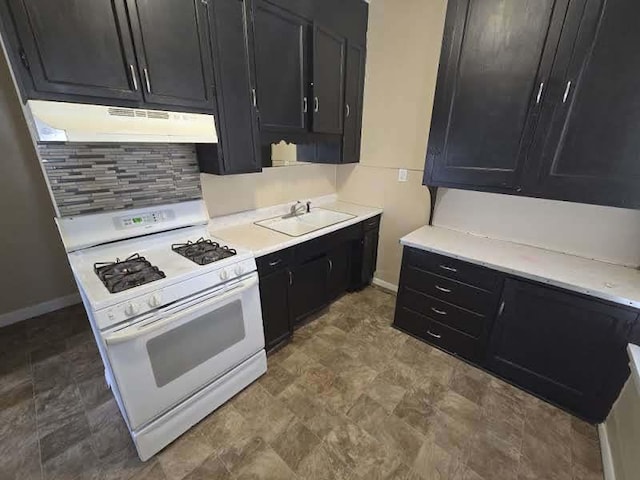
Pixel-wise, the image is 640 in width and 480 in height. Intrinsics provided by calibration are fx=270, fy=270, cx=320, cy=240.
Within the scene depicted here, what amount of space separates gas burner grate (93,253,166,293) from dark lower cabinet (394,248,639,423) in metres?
1.68

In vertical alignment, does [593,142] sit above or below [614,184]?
above

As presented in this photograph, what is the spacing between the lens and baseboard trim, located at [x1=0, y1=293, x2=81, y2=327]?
2303mm

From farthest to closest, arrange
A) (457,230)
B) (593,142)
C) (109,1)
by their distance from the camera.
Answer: (457,230)
(593,142)
(109,1)

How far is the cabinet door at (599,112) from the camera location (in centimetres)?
129

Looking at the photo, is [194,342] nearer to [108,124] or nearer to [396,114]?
[108,124]

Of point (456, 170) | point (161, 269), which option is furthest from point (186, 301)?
point (456, 170)

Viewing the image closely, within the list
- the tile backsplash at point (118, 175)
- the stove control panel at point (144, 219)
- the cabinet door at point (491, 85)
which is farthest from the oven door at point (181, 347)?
the cabinet door at point (491, 85)

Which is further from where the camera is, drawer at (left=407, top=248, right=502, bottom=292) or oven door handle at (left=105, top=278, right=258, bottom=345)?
drawer at (left=407, top=248, right=502, bottom=292)

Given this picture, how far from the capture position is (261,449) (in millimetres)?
1419

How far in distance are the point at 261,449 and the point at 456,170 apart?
2062 mm

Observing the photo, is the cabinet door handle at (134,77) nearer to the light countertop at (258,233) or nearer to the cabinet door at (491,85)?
the light countertop at (258,233)

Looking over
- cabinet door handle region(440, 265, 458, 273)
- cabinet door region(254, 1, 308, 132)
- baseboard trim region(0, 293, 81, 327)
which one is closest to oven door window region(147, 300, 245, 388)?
cabinet door region(254, 1, 308, 132)

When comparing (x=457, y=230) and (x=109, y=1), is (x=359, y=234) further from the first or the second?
(x=109, y=1)

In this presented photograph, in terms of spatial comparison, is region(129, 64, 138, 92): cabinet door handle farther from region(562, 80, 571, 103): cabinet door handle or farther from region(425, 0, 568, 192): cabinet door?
region(562, 80, 571, 103): cabinet door handle
